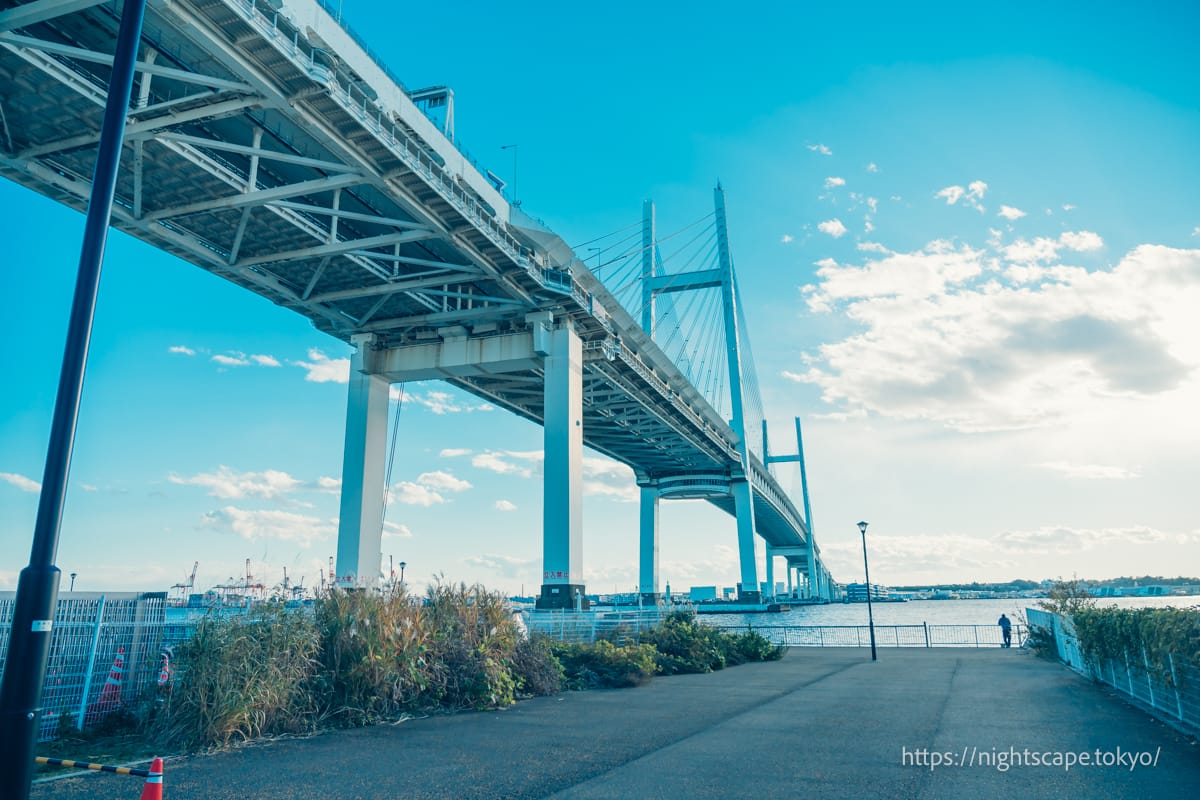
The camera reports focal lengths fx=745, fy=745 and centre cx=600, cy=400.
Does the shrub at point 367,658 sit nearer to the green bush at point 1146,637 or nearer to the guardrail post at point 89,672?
the guardrail post at point 89,672

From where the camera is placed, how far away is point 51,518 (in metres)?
4.65

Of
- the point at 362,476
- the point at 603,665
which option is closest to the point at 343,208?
the point at 362,476

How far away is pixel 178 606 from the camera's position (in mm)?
10711

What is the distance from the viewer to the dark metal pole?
4.24m

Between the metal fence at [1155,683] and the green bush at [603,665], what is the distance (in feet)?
30.4

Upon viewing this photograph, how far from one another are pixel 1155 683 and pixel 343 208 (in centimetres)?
2435

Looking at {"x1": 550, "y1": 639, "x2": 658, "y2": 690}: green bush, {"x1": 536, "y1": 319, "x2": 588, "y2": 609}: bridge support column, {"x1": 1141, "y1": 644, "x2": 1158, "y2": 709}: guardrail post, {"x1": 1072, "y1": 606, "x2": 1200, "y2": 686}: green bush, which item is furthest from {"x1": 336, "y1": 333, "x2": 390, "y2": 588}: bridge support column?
{"x1": 1141, "y1": 644, "x2": 1158, "y2": 709}: guardrail post

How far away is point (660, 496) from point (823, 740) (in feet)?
212

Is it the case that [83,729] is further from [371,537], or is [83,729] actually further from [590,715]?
[371,537]

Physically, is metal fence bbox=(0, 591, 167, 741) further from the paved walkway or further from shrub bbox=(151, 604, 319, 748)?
the paved walkway

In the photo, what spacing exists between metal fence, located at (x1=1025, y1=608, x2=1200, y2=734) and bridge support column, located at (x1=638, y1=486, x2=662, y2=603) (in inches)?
2030

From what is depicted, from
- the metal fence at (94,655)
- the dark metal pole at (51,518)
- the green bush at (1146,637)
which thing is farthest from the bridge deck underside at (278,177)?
the green bush at (1146,637)

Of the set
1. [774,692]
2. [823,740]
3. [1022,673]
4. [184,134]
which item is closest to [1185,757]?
[823,740]

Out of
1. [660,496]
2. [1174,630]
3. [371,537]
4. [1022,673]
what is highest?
[660,496]
